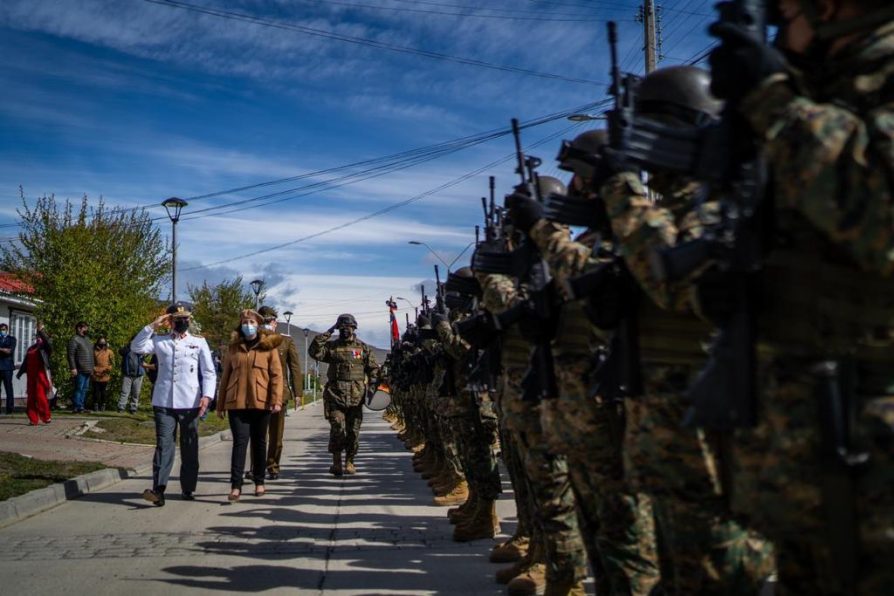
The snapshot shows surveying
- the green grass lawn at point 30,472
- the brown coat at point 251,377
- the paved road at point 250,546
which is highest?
the brown coat at point 251,377

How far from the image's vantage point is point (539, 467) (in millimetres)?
5117

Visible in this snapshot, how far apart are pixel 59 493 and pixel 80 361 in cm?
1155

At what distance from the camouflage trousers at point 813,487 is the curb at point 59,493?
24.7ft

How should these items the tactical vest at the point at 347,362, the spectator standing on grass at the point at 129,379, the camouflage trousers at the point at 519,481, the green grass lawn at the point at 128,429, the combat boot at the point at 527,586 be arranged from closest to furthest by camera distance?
the combat boot at the point at 527,586
the camouflage trousers at the point at 519,481
the tactical vest at the point at 347,362
the green grass lawn at the point at 128,429
the spectator standing on grass at the point at 129,379

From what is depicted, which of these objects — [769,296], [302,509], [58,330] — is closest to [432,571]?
[302,509]

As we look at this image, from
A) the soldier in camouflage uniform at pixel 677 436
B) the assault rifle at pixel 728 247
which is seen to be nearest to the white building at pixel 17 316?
the soldier in camouflage uniform at pixel 677 436

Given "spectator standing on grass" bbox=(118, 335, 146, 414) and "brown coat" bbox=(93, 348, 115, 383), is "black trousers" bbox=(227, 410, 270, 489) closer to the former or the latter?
"spectator standing on grass" bbox=(118, 335, 146, 414)

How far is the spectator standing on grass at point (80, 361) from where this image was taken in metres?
20.4

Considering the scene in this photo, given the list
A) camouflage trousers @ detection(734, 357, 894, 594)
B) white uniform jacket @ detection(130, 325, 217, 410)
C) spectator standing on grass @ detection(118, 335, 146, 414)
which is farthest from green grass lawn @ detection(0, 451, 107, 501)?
spectator standing on grass @ detection(118, 335, 146, 414)

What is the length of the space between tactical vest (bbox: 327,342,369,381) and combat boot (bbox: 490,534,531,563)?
6688 mm

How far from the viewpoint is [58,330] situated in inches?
878

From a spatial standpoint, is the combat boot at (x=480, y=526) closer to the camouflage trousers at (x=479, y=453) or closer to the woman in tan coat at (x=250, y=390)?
the camouflage trousers at (x=479, y=453)

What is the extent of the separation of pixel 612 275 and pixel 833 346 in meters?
1.24

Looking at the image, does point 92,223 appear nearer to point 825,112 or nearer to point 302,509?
point 302,509
